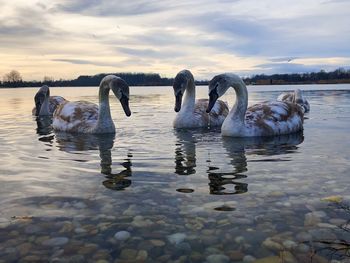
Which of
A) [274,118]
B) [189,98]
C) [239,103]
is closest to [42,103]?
[189,98]

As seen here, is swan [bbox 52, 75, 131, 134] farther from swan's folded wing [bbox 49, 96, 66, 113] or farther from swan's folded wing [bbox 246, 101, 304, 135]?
swan's folded wing [bbox 49, 96, 66, 113]

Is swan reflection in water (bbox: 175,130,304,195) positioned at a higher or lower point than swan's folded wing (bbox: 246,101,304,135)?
lower

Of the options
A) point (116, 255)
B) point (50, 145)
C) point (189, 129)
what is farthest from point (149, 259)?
point (189, 129)

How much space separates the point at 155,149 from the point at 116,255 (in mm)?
5799

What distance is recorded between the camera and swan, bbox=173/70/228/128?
1414cm

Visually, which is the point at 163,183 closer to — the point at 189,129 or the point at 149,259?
the point at 149,259

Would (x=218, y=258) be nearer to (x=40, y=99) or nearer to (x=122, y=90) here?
(x=122, y=90)

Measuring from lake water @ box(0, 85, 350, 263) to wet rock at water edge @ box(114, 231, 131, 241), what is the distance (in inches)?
0.4

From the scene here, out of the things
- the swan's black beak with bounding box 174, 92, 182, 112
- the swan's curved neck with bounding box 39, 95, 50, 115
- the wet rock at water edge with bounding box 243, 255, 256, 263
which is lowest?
the wet rock at water edge with bounding box 243, 255, 256, 263

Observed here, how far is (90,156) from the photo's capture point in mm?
9328

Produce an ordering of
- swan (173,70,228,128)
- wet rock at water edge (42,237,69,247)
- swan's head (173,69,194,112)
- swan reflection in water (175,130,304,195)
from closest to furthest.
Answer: wet rock at water edge (42,237,69,247) < swan reflection in water (175,130,304,195) < swan's head (173,69,194,112) < swan (173,70,228,128)

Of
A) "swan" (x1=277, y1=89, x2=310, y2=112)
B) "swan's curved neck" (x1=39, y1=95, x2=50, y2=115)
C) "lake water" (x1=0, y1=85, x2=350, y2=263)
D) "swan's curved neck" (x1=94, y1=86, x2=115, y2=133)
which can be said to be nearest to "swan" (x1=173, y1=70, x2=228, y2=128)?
"swan's curved neck" (x1=94, y1=86, x2=115, y2=133)

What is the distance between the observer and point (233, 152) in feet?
31.1

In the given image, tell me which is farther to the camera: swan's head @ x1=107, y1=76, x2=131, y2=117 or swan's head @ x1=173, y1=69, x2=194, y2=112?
swan's head @ x1=173, y1=69, x2=194, y2=112
